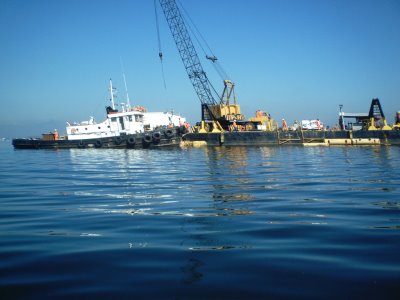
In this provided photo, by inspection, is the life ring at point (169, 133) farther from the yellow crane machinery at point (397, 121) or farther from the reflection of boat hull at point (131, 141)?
the yellow crane machinery at point (397, 121)

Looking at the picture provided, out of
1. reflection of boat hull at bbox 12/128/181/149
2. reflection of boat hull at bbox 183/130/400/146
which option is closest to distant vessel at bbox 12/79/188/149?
reflection of boat hull at bbox 12/128/181/149

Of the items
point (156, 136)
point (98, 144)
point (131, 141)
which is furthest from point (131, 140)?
point (98, 144)

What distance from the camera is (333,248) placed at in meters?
4.64

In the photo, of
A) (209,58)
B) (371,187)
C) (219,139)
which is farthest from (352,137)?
(371,187)

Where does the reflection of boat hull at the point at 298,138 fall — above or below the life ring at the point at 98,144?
below

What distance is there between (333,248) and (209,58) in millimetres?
66281

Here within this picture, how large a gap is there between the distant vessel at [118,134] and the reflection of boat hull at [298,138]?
484cm

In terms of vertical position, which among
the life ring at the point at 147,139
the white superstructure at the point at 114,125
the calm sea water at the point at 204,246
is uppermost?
the white superstructure at the point at 114,125

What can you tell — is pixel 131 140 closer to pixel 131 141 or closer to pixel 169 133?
pixel 131 141

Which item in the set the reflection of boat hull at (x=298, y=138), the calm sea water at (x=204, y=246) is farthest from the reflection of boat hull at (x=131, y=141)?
the calm sea water at (x=204, y=246)

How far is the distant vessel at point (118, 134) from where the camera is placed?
45.8m

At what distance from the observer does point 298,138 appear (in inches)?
1865

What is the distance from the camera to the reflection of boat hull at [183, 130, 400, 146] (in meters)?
44.2

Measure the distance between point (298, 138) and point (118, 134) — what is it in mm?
26669
